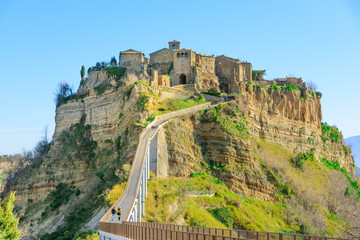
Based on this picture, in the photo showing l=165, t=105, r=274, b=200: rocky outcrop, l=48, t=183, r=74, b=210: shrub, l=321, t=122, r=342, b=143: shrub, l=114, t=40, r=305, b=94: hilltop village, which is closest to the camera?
l=165, t=105, r=274, b=200: rocky outcrop

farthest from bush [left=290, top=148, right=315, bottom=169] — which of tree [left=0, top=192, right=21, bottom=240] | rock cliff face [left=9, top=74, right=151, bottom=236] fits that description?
tree [left=0, top=192, right=21, bottom=240]

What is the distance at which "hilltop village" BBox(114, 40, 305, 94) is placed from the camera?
6794cm

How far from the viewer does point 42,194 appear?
6538cm

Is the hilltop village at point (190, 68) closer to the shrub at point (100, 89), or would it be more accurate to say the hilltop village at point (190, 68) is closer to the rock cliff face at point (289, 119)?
the rock cliff face at point (289, 119)

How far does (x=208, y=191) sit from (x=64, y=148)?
3104cm

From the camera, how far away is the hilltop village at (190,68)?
67938 millimetres

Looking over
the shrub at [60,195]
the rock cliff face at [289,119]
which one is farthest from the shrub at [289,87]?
the shrub at [60,195]

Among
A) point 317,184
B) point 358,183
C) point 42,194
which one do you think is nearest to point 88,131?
point 42,194

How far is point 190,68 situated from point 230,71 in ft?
26.1

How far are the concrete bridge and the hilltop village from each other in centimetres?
1126

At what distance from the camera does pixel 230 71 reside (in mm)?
73500

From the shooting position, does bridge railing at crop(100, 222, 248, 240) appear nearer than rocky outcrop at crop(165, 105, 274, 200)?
Yes

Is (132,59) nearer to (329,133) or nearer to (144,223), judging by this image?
(329,133)

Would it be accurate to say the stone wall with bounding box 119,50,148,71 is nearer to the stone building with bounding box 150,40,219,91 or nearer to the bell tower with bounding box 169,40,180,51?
the stone building with bounding box 150,40,219,91
